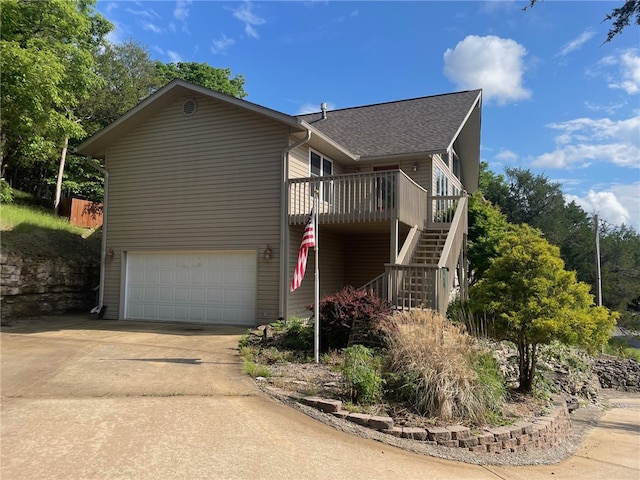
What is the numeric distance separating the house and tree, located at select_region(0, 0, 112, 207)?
5.52ft

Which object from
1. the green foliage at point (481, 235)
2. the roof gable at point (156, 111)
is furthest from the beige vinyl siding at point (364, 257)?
the roof gable at point (156, 111)

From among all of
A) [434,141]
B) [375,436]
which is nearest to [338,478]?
[375,436]

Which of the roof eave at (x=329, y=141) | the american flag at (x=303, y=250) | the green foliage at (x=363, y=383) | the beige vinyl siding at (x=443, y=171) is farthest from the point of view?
the beige vinyl siding at (x=443, y=171)

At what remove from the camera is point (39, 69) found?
12.3 meters

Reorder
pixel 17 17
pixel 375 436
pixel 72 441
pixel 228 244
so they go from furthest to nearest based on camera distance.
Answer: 1. pixel 17 17
2. pixel 228 244
3. pixel 375 436
4. pixel 72 441

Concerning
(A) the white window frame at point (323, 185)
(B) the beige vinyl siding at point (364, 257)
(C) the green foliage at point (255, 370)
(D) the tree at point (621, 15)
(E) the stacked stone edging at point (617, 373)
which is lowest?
(E) the stacked stone edging at point (617, 373)

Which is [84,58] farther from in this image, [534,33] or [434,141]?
[534,33]

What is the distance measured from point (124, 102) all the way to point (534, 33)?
2119 centimetres

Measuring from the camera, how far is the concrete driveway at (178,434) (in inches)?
152

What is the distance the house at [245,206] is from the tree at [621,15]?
4.88m

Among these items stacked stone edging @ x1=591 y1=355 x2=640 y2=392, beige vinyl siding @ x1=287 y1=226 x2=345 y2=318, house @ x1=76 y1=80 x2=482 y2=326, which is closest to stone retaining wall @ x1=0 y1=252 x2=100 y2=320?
house @ x1=76 y1=80 x2=482 y2=326

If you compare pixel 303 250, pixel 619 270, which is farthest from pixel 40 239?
pixel 619 270

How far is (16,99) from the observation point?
41.6ft

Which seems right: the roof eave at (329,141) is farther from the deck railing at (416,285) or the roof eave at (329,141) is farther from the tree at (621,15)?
the tree at (621,15)
